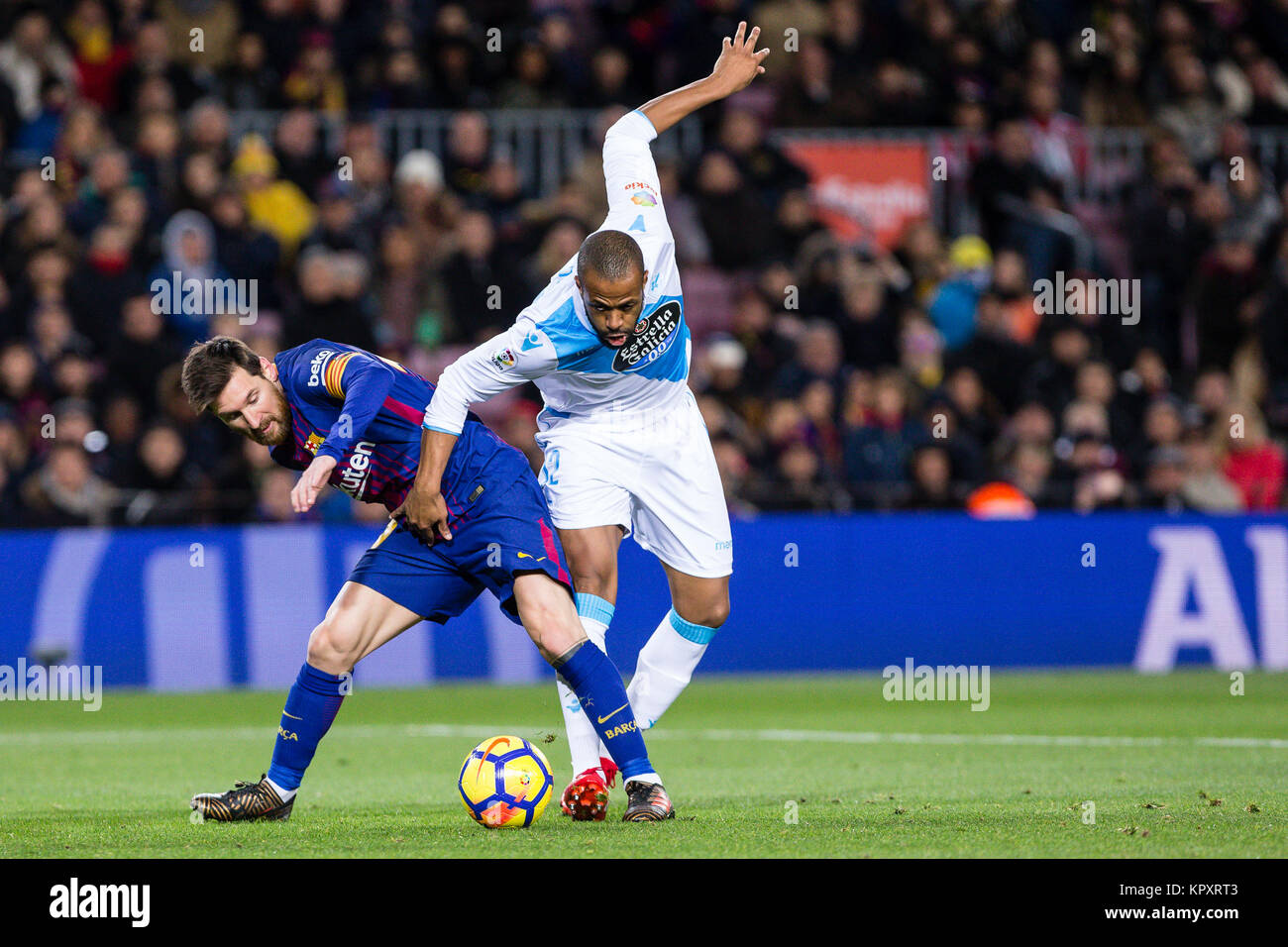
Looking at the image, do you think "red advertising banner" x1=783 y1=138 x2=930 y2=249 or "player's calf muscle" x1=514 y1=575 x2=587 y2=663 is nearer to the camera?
"player's calf muscle" x1=514 y1=575 x2=587 y2=663

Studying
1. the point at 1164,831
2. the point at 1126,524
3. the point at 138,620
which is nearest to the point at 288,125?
the point at 138,620

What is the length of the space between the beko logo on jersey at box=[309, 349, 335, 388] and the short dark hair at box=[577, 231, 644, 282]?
104 cm

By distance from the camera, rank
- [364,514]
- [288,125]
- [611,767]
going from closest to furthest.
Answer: [611,767], [364,514], [288,125]

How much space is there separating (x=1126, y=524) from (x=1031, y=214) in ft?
13.6

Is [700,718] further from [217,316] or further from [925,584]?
[217,316]

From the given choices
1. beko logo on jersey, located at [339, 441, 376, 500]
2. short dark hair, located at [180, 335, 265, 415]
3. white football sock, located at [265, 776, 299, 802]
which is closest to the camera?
short dark hair, located at [180, 335, 265, 415]

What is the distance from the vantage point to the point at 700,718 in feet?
40.7

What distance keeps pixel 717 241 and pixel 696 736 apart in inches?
280

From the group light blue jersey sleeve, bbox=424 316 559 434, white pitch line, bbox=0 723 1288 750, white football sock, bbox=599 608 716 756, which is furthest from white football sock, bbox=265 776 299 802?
white pitch line, bbox=0 723 1288 750

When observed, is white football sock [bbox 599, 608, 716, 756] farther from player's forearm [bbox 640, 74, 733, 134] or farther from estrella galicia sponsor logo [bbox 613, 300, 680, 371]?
player's forearm [bbox 640, 74, 733, 134]

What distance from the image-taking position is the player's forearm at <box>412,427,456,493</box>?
282 inches

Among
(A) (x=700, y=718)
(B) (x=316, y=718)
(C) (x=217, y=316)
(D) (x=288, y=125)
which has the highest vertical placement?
(D) (x=288, y=125)

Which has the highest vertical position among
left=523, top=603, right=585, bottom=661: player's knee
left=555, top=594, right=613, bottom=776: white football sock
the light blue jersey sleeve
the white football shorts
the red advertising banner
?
the red advertising banner

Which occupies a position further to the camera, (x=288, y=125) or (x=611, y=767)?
(x=288, y=125)
